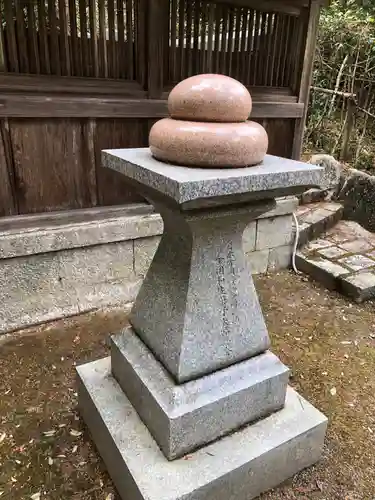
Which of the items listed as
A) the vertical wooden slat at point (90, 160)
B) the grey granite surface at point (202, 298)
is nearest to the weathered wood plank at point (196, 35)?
the vertical wooden slat at point (90, 160)

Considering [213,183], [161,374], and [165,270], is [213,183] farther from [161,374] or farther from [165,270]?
[161,374]

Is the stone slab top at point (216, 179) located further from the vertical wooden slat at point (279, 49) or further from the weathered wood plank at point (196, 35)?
the vertical wooden slat at point (279, 49)

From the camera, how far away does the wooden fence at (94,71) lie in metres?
2.73

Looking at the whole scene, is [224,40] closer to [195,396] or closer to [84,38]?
[84,38]

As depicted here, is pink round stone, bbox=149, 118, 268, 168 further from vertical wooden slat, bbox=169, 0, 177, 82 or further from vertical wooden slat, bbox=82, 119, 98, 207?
vertical wooden slat, bbox=169, 0, 177, 82

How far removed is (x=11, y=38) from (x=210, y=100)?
187 centimetres

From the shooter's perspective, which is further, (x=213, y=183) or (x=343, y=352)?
(x=343, y=352)

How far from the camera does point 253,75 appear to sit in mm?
3664

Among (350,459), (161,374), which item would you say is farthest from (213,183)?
(350,459)

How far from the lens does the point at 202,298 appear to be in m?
1.81

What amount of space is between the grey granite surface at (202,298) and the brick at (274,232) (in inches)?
89.5

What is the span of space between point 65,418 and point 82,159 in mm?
1907

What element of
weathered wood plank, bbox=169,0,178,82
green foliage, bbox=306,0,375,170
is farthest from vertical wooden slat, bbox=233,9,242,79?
green foliage, bbox=306,0,375,170

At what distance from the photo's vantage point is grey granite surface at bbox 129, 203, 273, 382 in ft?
5.76
